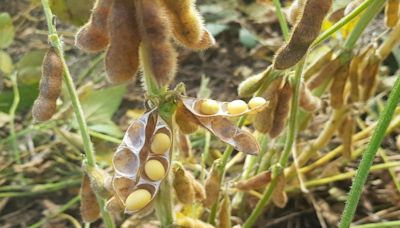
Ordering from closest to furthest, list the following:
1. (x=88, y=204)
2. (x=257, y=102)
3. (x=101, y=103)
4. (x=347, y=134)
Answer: (x=257, y=102) → (x=88, y=204) → (x=347, y=134) → (x=101, y=103)

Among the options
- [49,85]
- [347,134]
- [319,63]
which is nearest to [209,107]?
[49,85]

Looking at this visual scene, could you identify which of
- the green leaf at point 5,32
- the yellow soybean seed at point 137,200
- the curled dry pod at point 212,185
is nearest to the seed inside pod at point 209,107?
the yellow soybean seed at point 137,200

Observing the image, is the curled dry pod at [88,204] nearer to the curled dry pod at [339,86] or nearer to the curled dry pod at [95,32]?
the curled dry pod at [95,32]

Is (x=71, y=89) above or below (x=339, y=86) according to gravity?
above

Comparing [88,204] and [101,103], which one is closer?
[88,204]

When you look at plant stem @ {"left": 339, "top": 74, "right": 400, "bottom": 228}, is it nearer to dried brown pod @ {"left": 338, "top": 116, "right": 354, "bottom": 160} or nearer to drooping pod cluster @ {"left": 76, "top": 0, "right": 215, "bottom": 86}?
drooping pod cluster @ {"left": 76, "top": 0, "right": 215, "bottom": 86}

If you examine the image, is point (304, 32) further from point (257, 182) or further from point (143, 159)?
point (257, 182)

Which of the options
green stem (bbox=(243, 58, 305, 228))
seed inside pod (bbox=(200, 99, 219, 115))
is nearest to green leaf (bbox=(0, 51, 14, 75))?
green stem (bbox=(243, 58, 305, 228))
